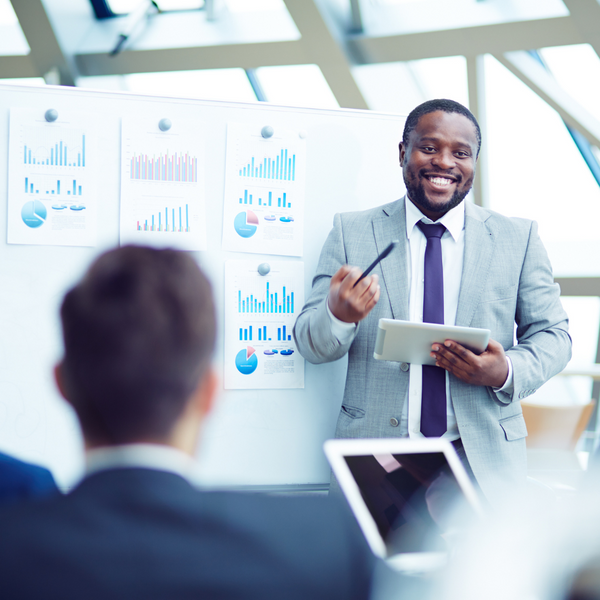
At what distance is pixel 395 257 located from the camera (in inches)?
73.5

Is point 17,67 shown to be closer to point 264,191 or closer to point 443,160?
point 264,191

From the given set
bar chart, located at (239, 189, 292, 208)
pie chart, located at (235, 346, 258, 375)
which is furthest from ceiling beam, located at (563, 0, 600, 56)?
pie chart, located at (235, 346, 258, 375)

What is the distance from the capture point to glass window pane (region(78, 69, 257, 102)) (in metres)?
5.44

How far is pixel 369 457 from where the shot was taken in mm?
1003

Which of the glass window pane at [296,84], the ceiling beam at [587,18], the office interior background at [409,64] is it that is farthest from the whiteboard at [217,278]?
the glass window pane at [296,84]

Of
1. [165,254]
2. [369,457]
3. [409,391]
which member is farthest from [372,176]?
[165,254]

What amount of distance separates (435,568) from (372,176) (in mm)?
1590

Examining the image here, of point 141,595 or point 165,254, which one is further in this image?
point 165,254

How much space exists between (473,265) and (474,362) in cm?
37

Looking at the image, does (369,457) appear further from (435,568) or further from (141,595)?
(141,595)

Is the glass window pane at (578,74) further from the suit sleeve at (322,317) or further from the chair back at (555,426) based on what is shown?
the suit sleeve at (322,317)

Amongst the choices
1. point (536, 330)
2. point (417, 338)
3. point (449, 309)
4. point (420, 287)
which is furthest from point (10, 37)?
point (536, 330)

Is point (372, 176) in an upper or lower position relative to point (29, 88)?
lower

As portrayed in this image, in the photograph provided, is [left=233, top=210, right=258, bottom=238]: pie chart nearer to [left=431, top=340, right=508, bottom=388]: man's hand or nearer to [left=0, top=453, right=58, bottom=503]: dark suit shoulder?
[left=431, top=340, right=508, bottom=388]: man's hand
